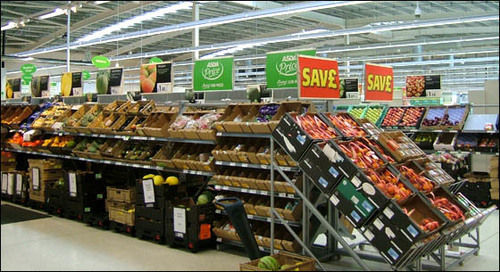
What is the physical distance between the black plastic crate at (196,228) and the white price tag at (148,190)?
1.36ft

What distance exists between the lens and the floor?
5125mm

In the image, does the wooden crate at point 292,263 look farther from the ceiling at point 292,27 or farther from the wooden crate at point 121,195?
the ceiling at point 292,27

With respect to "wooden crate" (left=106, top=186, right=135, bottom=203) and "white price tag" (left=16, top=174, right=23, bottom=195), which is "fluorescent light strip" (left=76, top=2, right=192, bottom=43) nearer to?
"white price tag" (left=16, top=174, right=23, bottom=195)

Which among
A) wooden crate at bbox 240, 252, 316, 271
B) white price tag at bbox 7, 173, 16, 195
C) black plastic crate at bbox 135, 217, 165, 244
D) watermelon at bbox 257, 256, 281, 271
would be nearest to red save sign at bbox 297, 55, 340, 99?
wooden crate at bbox 240, 252, 316, 271

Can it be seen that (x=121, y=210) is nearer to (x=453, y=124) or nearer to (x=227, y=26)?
(x=453, y=124)

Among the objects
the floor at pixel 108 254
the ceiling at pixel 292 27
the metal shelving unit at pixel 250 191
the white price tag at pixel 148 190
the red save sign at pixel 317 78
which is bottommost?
the floor at pixel 108 254

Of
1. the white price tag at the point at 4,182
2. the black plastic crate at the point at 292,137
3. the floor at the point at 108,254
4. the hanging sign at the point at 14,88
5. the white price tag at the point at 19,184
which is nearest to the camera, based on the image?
the black plastic crate at the point at 292,137

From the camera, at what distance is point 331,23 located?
1600cm

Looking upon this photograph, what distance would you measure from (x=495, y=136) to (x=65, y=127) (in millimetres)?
7524

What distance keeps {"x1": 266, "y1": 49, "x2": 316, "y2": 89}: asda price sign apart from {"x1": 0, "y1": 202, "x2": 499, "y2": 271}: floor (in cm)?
214

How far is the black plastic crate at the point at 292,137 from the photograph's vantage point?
445cm

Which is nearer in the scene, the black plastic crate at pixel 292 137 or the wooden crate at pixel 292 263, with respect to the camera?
the wooden crate at pixel 292 263

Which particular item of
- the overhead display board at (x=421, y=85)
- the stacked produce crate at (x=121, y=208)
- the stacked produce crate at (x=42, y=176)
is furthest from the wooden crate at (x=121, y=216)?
the overhead display board at (x=421, y=85)

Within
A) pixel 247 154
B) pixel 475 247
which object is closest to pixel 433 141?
pixel 475 247
